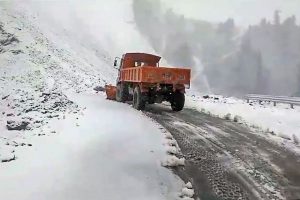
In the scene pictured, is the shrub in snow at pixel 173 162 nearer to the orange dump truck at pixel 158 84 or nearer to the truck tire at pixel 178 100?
the orange dump truck at pixel 158 84

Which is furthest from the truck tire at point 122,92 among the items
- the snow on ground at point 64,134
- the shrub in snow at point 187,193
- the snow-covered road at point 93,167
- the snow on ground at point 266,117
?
the shrub in snow at point 187,193

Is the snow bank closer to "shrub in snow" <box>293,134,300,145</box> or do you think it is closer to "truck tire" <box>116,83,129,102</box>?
"shrub in snow" <box>293,134,300,145</box>

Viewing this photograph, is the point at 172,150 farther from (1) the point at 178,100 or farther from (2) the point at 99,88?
(2) the point at 99,88

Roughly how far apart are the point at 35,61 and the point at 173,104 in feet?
49.6

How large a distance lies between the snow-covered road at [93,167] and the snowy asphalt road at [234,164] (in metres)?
0.61

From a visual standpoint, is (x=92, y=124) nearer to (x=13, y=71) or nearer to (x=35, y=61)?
(x=13, y=71)

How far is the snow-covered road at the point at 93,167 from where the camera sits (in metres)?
6.82

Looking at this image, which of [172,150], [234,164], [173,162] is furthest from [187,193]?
[172,150]

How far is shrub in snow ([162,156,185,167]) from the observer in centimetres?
830

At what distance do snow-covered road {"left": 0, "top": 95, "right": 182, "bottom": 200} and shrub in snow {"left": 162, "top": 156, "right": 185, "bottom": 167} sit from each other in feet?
0.50

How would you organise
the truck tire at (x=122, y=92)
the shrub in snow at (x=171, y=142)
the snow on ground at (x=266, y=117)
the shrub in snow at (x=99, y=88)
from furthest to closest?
the shrub in snow at (x=99, y=88), the truck tire at (x=122, y=92), the snow on ground at (x=266, y=117), the shrub in snow at (x=171, y=142)

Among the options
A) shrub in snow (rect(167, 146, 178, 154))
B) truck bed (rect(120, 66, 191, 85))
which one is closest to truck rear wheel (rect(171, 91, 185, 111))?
truck bed (rect(120, 66, 191, 85))

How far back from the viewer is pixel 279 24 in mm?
46344

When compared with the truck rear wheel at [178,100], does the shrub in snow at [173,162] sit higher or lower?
lower
